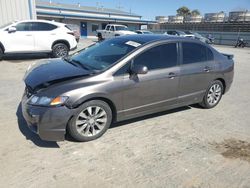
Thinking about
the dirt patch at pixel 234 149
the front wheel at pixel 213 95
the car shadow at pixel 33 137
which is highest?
the front wheel at pixel 213 95

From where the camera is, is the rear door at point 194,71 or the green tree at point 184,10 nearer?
the rear door at point 194,71

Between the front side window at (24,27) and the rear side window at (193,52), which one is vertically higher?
the front side window at (24,27)

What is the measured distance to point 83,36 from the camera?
1421 inches

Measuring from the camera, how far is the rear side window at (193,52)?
4746 mm

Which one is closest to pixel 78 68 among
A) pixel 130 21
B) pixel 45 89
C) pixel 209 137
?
pixel 45 89

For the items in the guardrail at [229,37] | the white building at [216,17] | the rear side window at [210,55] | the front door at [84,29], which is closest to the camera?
the rear side window at [210,55]

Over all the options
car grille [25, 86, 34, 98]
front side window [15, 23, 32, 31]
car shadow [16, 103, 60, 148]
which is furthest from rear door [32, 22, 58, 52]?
car grille [25, 86, 34, 98]

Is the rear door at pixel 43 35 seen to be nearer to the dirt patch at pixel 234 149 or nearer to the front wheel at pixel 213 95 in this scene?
the front wheel at pixel 213 95

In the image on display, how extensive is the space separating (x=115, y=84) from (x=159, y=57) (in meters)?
1.10

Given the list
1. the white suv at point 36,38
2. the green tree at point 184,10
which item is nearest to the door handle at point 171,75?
Answer: the white suv at point 36,38

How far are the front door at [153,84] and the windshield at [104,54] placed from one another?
33 centimetres

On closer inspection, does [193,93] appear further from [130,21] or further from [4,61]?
[130,21]

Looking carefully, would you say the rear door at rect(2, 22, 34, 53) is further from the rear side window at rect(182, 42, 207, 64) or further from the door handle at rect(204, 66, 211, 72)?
the door handle at rect(204, 66, 211, 72)

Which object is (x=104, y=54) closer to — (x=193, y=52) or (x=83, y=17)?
(x=193, y=52)
